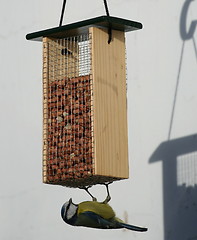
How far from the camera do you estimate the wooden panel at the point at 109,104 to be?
289 centimetres

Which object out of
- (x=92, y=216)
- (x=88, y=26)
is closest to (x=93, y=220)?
(x=92, y=216)

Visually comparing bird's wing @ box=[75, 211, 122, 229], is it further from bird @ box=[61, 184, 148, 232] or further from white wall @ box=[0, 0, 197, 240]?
white wall @ box=[0, 0, 197, 240]

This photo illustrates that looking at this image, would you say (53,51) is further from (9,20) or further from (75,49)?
(9,20)

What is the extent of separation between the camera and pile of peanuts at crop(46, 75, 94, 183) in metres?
2.90

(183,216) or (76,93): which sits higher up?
(76,93)

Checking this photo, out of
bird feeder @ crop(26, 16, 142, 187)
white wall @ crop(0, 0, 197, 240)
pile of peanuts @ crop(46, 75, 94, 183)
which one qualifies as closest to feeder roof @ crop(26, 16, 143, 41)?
bird feeder @ crop(26, 16, 142, 187)

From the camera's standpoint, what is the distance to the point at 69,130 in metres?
2.96

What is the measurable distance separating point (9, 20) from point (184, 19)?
112cm

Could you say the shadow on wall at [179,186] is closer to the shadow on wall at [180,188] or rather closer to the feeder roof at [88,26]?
the shadow on wall at [180,188]

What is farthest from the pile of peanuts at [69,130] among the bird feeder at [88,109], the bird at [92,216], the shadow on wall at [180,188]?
the shadow on wall at [180,188]

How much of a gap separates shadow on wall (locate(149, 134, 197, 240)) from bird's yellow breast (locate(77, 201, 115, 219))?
0.79m

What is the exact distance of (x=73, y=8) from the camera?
171 inches

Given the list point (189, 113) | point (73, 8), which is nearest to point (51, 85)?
point (189, 113)

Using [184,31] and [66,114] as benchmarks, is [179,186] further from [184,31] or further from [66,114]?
[66,114]
